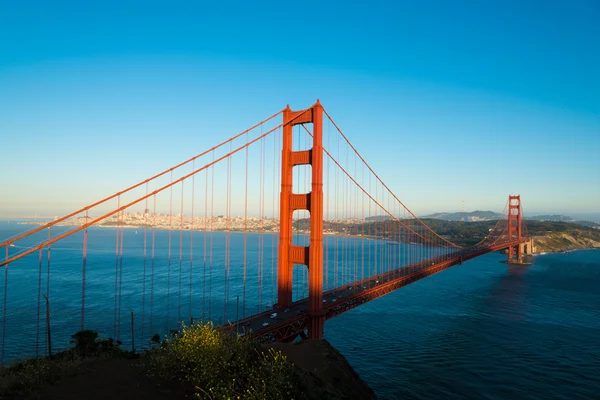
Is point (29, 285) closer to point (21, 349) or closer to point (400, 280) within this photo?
point (21, 349)

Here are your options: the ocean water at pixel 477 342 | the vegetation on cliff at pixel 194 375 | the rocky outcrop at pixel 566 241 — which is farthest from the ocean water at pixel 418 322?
the rocky outcrop at pixel 566 241

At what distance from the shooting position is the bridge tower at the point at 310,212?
24406 millimetres

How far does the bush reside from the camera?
961cm

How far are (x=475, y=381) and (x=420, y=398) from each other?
224 inches

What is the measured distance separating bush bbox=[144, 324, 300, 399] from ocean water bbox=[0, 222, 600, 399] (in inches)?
182

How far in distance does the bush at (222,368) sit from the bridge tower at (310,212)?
11.6m

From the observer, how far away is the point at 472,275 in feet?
267

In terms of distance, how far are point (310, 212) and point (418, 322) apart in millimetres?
25209

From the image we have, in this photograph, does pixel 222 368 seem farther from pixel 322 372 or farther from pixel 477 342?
pixel 477 342

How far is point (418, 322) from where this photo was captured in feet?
138

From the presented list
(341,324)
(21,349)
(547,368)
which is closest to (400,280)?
(341,324)

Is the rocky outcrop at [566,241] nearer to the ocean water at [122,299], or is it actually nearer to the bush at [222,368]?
the ocean water at [122,299]

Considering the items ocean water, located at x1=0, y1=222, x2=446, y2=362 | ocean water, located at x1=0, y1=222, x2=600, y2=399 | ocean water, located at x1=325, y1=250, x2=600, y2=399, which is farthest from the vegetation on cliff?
ocean water, located at x1=325, y1=250, x2=600, y2=399

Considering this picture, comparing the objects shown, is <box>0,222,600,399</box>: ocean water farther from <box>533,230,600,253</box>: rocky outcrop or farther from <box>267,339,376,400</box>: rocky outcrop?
<box>533,230,600,253</box>: rocky outcrop
